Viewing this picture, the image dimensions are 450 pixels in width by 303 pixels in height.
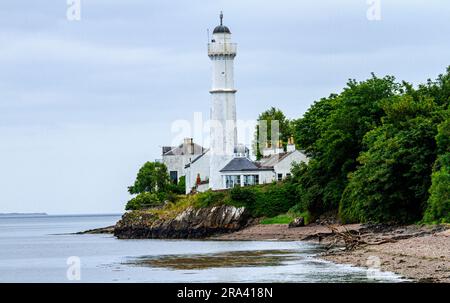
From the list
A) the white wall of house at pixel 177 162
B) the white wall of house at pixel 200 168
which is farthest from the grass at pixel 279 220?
the white wall of house at pixel 177 162

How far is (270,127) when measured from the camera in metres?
139

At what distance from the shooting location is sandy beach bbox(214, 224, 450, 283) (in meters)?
45.6

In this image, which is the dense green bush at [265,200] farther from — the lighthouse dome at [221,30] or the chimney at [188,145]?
the chimney at [188,145]

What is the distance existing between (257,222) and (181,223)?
316 inches

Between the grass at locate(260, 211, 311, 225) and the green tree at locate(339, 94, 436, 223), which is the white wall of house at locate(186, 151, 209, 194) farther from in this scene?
the green tree at locate(339, 94, 436, 223)

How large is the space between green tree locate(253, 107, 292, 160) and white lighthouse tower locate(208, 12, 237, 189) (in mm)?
24952

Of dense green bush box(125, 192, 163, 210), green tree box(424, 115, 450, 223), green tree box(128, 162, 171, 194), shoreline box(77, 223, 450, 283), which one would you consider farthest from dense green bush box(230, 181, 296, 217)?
green tree box(128, 162, 171, 194)

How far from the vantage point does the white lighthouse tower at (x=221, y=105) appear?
104m

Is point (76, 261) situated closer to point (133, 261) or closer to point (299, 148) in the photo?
point (133, 261)

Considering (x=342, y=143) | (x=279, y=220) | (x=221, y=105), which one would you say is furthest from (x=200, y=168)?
(x=342, y=143)
